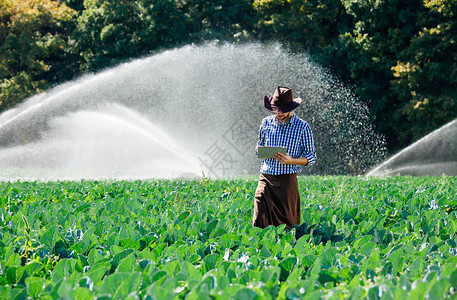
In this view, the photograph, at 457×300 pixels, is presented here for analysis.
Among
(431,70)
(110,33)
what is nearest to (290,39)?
(431,70)

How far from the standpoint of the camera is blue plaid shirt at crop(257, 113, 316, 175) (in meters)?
A: 4.43

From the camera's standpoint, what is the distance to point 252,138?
2197 cm

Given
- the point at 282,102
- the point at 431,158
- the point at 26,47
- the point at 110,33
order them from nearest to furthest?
the point at 282,102
the point at 431,158
the point at 110,33
the point at 26,47

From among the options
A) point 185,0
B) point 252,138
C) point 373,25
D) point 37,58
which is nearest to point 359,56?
point 373,25

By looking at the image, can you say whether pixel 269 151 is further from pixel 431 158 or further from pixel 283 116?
pixel 431 158

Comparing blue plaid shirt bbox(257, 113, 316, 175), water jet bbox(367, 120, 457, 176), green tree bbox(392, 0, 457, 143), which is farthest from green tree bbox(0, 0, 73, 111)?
blue plaid shirt bbox(257, 113, 316, 175)

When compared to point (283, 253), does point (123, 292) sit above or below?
above

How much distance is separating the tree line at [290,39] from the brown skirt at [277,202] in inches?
650

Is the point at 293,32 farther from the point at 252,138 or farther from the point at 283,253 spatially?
the point at 283,253

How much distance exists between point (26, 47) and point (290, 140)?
25.4 m

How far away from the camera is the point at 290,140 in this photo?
14.6ft

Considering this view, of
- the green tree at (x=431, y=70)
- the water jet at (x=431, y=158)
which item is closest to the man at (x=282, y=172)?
Result: the water jet at (x=431, y=158)

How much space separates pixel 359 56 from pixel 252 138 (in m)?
6.01

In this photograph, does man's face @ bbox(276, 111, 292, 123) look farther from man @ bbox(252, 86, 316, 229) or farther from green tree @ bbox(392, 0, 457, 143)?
green tree @ bbox(392, 0, 457, 143)
